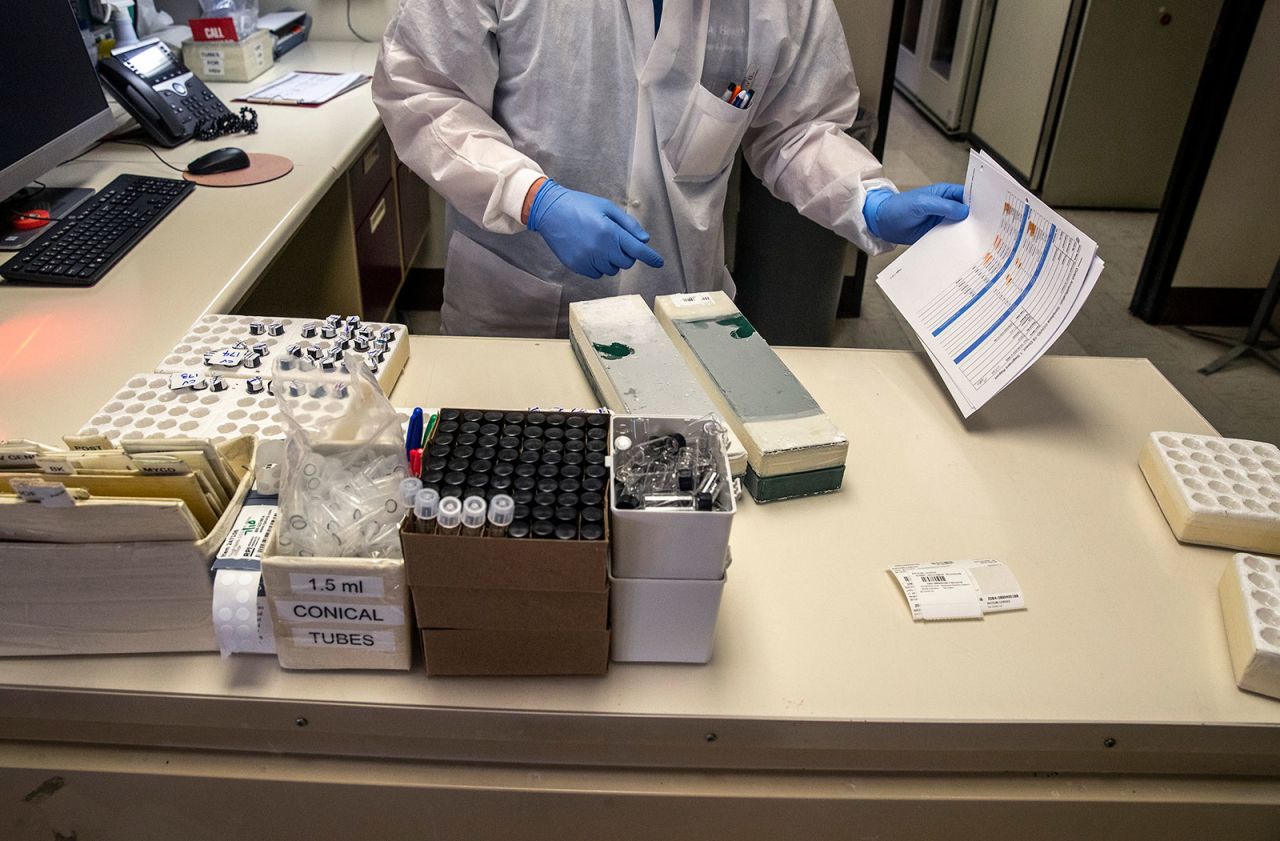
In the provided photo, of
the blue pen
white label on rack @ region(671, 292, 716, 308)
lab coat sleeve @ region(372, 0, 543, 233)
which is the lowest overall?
white label on rack @ region(671, 292, 716, 308)

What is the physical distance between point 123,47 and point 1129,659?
2.33m

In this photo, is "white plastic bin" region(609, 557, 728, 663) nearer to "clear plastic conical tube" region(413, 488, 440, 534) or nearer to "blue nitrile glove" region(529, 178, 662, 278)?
"clear plastic conical tube" region(413, 488, 440, 534)

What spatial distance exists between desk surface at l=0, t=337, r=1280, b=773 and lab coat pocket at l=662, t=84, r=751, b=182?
683mm

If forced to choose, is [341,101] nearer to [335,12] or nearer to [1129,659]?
[335,12]

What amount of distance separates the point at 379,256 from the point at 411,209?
458 mm

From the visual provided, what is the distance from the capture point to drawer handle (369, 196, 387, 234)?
2324 millimetres

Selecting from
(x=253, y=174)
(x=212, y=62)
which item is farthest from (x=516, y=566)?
(x=212, y=62)

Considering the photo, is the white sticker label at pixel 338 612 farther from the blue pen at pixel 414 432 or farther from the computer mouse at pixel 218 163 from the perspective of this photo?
the computer mouse at pixel 218 163

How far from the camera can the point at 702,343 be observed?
1.14 meters

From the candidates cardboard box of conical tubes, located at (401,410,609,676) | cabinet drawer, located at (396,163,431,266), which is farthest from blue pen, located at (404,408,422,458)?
cabinet drawer, located at (396,163,431,266)

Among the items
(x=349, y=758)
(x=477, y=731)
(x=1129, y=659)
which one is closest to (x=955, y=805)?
(x=1129, y=659)

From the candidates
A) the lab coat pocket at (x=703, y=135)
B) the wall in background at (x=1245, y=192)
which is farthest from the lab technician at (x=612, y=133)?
the wall in background at (x=1245, y=192)

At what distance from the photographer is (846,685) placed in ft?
2.61

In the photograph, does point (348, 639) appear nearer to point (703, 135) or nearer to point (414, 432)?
point (414, 432)
